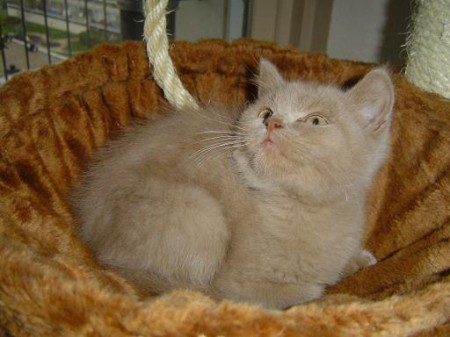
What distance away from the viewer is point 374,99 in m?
1.10

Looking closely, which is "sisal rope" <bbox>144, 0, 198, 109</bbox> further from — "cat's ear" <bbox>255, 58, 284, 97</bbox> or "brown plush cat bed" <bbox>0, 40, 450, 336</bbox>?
"cat's ear" <bbox>255, 58, 284, 97</bbox>

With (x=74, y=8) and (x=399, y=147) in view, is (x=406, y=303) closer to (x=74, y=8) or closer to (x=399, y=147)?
(x=399, y=147)

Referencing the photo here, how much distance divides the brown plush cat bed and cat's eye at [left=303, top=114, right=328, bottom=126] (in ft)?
1.27

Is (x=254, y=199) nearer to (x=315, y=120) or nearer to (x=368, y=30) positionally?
(x=315, y=120)

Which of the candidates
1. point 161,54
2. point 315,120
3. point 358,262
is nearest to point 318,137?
point 315,120

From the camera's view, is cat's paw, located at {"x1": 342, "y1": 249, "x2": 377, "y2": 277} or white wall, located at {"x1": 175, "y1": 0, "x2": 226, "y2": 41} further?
white wall, located at {"x1": 175, "y1": 0, "x2": 226, "y2": 41}

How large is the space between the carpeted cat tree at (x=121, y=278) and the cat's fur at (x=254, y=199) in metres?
0.11

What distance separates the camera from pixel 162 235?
105 centimetres

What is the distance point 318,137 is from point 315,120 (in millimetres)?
67

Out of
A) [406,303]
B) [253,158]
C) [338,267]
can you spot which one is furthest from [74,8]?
[406,303]

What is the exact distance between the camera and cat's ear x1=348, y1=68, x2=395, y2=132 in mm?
1068

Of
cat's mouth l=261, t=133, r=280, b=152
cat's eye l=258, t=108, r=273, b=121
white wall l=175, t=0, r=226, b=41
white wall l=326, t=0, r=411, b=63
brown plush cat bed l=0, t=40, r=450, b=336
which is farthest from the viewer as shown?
white wall l=175, t=0, r=226, b=41

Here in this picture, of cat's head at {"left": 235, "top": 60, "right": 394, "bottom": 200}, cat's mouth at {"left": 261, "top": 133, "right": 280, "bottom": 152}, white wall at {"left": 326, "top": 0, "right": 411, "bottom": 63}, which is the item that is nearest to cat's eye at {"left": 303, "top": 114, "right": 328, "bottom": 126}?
cat's head at {"left": 235, "top": 60, "right": 394, "bottom": 200}

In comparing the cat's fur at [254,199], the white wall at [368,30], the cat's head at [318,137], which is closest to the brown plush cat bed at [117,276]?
the cat's fur at [254,199]
